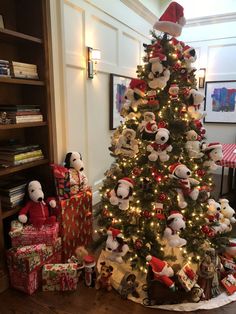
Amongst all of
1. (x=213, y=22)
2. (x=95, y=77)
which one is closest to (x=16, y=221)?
(x=95, y=77)

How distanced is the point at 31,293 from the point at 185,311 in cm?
107

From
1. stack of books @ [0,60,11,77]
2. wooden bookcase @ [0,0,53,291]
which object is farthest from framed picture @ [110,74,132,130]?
stack of books @ [0,60,11,77]

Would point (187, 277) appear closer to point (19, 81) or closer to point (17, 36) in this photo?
point (19, 81)

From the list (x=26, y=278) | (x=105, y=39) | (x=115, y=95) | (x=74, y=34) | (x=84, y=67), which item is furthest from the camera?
(x=115, y=95)

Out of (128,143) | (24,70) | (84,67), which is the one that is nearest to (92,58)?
(84,67)

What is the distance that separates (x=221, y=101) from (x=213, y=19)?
139cm

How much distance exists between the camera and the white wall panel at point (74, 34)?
2557 millimetres

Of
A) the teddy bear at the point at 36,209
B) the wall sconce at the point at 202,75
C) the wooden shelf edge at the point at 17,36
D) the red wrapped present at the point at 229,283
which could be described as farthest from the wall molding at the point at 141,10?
the red wrapped present at the point at 229,283

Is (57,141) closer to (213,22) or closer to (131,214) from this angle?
(131,214)

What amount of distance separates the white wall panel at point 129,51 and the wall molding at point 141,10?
1.26 feet

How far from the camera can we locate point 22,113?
2.00 meters

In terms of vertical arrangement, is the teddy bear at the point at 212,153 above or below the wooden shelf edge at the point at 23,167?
above

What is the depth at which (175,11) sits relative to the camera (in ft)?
6.22

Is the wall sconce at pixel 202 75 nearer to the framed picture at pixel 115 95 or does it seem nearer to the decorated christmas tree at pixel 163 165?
the framed picture at pixel 115 95
